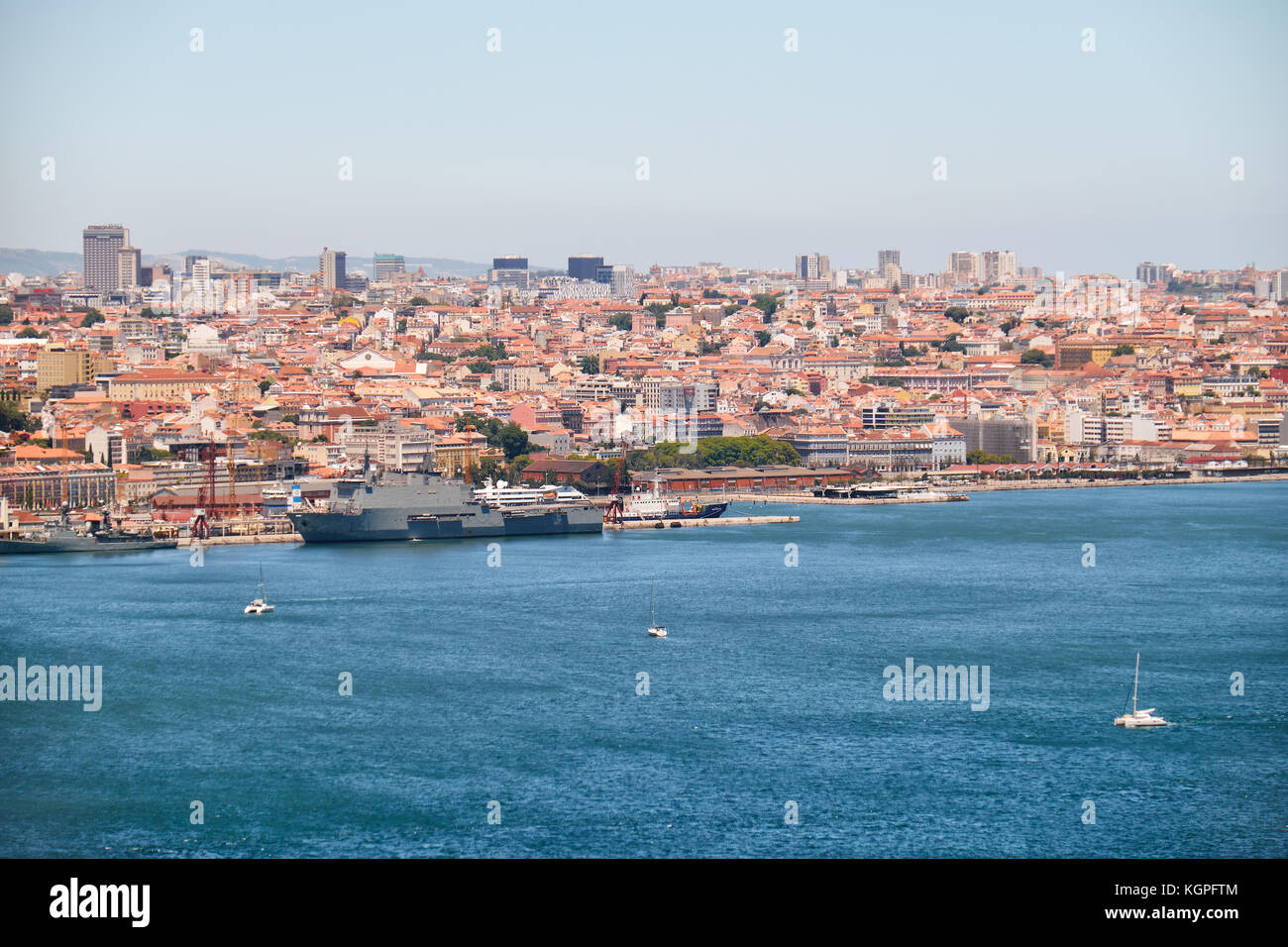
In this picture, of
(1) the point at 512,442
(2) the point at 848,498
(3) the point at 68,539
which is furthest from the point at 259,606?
(1) the point at 512,442

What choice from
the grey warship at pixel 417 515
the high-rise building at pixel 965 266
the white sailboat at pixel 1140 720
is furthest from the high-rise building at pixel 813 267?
the white sailboat at pixel 1140 720

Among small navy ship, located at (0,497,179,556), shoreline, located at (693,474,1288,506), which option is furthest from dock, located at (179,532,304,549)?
shoreline, located at (693,474,1288,506)

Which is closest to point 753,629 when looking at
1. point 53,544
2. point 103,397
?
point 53,544

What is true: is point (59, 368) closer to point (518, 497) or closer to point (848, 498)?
point (518, 497)

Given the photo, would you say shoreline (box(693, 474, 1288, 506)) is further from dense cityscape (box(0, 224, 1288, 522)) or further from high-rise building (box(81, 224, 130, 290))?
high-rise building (box(81, 224, 130, 290))
